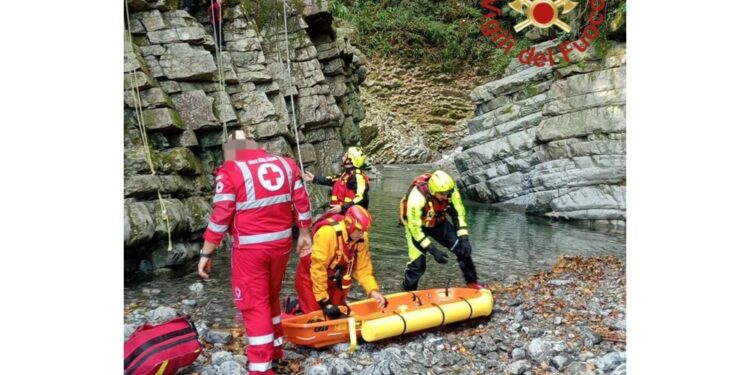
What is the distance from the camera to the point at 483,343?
16.2 ft

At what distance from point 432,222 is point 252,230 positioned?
9.60ft

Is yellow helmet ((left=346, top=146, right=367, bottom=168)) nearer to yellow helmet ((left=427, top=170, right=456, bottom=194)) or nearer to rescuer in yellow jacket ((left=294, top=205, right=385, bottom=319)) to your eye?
yellow helmet ((left=427, top=170, right=456, bottom=194))

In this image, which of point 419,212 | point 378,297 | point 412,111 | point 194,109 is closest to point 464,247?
point 419,212

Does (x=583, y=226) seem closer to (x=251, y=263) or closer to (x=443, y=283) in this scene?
(x=443, y=283)

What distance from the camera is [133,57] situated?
7.66m

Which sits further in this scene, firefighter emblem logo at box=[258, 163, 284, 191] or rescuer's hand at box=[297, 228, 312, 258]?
rescuer's hand at box=[297, 228, 312, 258]

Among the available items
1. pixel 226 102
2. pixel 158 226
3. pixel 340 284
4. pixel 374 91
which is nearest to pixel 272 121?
pixel 226 102

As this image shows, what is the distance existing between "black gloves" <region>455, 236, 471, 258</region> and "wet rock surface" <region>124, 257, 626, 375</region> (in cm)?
67

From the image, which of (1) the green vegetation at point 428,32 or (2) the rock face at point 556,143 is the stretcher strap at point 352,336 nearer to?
(2) the rock face at point 556,143

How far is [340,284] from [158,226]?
2.99 m

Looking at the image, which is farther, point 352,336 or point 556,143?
point 556,143

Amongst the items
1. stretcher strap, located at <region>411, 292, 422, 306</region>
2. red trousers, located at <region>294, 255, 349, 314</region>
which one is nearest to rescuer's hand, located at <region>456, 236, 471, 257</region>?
stretcher strap, located at <region>411, 292, 422, 306</region>

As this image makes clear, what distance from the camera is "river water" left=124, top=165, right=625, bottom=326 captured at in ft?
20.9

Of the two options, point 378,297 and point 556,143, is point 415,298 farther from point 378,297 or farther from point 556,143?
point 556,143
